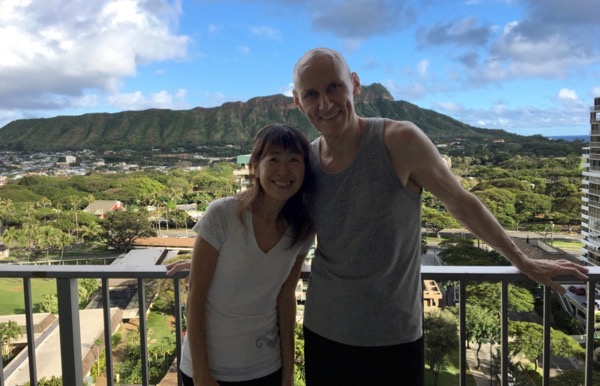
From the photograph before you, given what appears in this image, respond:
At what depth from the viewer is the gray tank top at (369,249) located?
111 centimetres

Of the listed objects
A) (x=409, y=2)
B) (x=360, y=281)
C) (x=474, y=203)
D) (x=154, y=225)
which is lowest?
(x=154, y=225)

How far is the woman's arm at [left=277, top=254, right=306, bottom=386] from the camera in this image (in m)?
1.20

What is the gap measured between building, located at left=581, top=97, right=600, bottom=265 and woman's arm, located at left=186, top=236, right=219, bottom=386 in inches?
115

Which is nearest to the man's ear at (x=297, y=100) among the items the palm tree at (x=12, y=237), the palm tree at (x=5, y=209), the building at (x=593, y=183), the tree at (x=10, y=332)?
the building at (x=593, y=183)

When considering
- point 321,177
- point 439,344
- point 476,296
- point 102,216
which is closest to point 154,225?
point 102,216

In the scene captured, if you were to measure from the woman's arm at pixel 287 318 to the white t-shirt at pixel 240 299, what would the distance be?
0.11 feet

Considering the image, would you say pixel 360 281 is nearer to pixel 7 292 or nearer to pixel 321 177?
pixel 321 177

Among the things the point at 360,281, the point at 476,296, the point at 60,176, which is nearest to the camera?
the point at 360,281

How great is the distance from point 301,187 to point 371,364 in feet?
1.60

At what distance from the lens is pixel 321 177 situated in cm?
117

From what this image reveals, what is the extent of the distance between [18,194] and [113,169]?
4.70 metres

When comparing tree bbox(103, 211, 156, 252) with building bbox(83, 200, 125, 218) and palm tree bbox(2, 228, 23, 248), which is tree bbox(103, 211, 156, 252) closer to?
building bbox(83, 200, 125, 218)

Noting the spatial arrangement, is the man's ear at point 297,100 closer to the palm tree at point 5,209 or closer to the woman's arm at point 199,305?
the woman's arm at point 199,305

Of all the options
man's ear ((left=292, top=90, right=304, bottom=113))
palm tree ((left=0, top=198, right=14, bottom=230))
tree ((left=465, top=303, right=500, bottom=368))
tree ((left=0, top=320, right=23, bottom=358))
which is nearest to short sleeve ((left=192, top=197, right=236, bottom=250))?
man's ear ((left=292, top=90, right=304, bottom=113))
